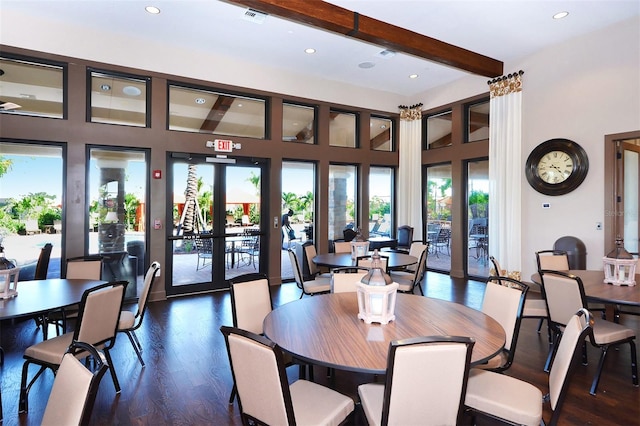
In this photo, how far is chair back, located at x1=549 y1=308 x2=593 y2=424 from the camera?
1.62 meters

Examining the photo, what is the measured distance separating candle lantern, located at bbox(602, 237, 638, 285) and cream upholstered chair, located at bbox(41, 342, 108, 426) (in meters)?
4.02

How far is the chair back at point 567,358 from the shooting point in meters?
1.62

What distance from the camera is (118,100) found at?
17.7 ft

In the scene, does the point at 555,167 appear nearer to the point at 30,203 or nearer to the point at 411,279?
the point at 411,279

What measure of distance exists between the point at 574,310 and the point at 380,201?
532cm

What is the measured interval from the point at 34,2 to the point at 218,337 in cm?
456

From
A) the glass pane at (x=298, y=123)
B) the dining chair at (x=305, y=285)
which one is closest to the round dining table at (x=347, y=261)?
the dining chair at (x=305, y=285)

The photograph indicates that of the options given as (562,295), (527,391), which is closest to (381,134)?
(562,295)

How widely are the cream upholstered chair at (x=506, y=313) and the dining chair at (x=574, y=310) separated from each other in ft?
2.00

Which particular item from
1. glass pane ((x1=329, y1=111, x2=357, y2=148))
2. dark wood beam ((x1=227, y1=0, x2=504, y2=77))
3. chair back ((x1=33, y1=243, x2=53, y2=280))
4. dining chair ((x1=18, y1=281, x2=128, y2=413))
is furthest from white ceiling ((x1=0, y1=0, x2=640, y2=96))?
dining chair ((x1=18, y1=281, x2=128, y2=413))

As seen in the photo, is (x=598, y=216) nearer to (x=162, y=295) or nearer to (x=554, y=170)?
(x=554, y=170)

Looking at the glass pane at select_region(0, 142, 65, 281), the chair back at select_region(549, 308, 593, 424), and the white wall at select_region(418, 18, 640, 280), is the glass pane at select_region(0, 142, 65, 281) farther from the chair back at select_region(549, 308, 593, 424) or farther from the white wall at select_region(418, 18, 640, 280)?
the white wall at select_region(418, 18, 640, 280)

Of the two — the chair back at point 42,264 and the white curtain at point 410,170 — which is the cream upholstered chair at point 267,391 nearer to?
the chair back at point 42,264

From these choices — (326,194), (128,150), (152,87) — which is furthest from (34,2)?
(326,194)
